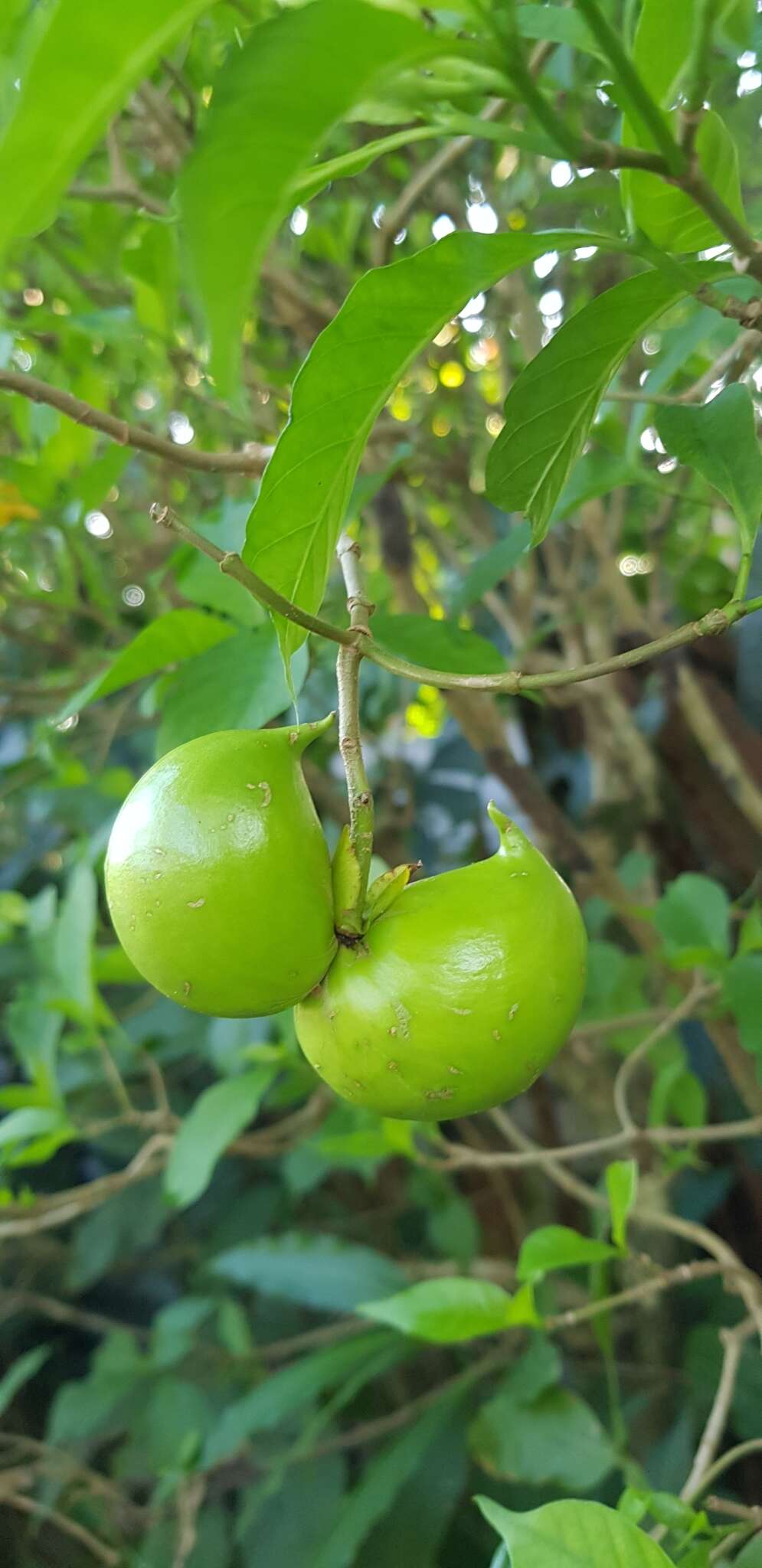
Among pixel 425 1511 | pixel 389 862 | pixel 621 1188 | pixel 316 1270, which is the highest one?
pixel 389 862

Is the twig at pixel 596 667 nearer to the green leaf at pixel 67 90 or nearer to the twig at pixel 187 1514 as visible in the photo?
the green leaf at pixel 67 90

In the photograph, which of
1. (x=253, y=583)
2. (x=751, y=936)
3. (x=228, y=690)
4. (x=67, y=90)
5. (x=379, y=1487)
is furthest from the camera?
(x=379, y=1487)

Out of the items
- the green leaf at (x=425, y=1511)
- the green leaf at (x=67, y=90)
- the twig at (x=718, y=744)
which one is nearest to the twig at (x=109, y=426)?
the green leaf at (x=67, y=90)

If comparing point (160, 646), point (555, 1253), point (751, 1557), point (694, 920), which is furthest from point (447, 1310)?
point (160, 646)

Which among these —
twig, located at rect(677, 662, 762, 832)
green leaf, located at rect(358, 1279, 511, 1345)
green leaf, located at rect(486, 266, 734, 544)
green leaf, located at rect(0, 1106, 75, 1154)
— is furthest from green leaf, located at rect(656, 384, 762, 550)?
green leaf, located at rect(0, 1106, 75, 1154)

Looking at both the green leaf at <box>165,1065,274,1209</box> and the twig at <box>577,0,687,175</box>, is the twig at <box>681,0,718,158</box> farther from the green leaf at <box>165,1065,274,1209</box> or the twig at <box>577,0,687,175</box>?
the green leaf at <box>165,1065,274,1209</box>

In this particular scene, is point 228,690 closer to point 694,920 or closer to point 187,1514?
point 694,920
